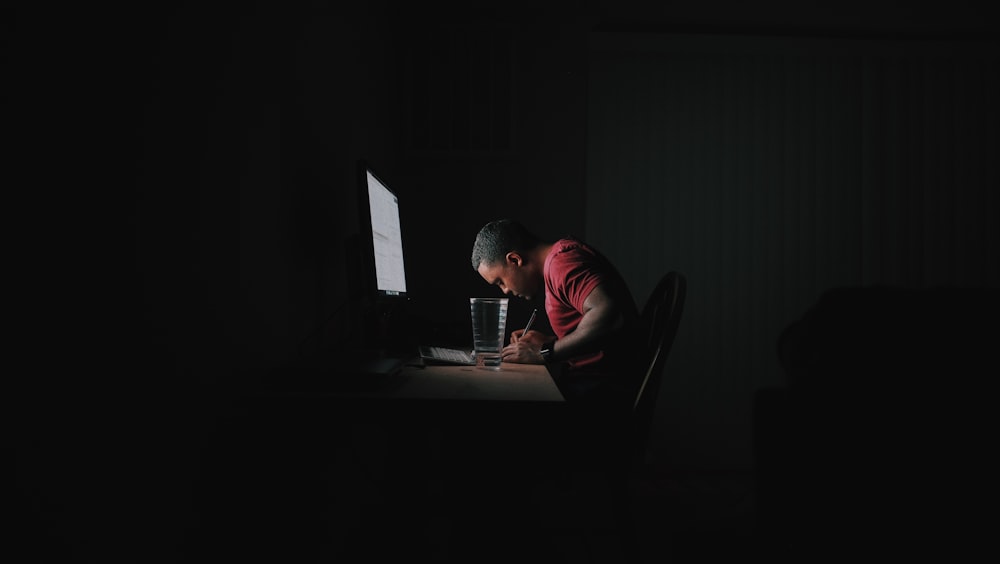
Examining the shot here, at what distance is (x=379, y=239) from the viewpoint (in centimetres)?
156

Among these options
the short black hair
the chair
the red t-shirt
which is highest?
the short black hair

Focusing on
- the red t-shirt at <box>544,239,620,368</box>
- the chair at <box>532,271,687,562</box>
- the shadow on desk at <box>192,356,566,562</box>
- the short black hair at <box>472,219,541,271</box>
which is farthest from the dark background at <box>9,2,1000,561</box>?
the chair at <box>532,271,687,562</box>

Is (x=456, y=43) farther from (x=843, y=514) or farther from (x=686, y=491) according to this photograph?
(x=843, y=514)

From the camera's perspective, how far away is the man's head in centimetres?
205

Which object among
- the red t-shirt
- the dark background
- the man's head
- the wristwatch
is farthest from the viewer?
the man's head

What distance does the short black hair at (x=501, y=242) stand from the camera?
2055mm

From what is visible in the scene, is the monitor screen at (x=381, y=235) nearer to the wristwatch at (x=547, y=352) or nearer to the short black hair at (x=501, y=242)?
the short black hair at (x=501, y=242)

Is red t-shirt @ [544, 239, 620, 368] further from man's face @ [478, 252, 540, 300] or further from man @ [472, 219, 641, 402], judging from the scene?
man's face @ [478, 252, 540, 300]

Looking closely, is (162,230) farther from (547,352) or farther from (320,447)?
(547,352)

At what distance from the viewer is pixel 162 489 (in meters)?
0.89

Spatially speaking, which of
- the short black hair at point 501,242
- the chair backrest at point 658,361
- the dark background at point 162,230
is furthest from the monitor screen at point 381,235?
the chair backrest at point 658,361

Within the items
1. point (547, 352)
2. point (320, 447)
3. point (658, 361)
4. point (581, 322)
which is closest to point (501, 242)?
point (581, 322)

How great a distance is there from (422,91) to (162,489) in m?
2.38

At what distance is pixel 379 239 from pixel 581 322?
587 mm
